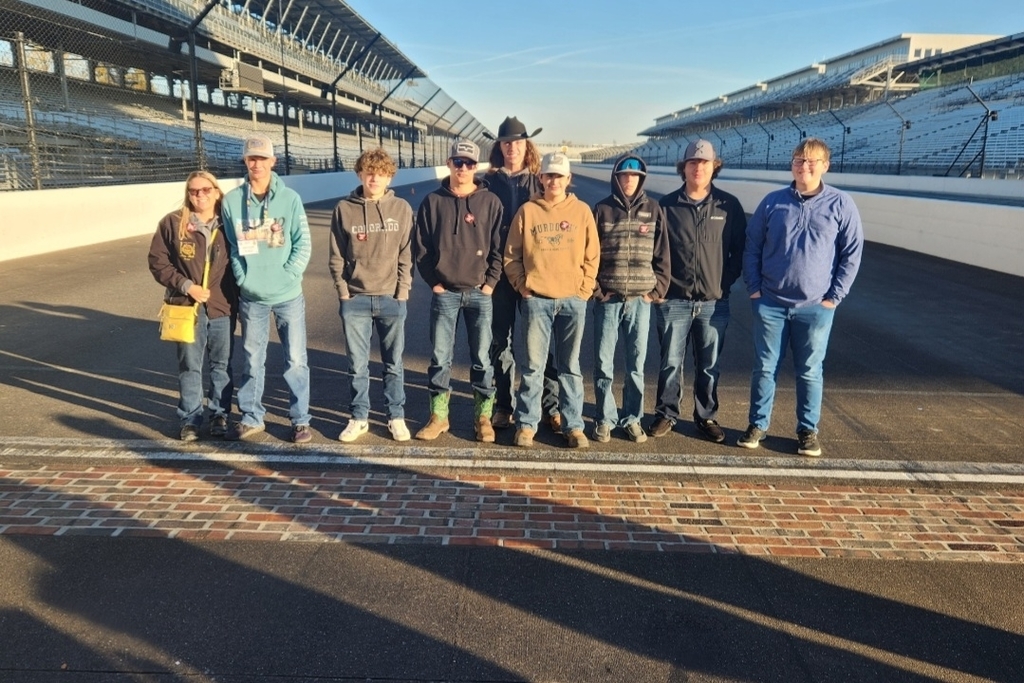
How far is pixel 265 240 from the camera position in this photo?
4.61m

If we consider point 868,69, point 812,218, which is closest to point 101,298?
point 812,218

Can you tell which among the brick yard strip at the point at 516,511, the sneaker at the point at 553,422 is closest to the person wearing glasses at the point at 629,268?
the sneaker at the point at 553,422

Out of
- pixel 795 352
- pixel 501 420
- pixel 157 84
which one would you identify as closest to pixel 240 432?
pixel 501 420

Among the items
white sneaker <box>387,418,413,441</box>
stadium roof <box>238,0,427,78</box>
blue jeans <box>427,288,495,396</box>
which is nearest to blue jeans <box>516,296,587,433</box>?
blue jeans <box>427,288,495,396</box>

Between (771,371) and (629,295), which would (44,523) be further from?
(771,371)

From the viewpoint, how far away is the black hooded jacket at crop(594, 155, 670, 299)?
4.64m

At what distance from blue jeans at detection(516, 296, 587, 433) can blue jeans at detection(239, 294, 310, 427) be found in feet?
4.91

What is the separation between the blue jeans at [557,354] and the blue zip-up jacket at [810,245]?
1.27 m

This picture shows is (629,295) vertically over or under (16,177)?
under

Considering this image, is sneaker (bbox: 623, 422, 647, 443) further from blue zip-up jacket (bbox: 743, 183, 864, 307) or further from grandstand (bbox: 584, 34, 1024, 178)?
grandstand (bbox: 584, 34, 1024, 178)

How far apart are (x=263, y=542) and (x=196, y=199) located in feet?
7.76

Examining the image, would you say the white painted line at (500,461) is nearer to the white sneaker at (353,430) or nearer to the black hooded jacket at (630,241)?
the white sneaker at (353,430)

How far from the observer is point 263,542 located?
3.52m

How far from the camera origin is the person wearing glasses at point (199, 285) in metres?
4.63
